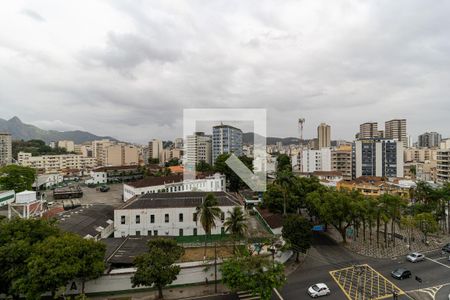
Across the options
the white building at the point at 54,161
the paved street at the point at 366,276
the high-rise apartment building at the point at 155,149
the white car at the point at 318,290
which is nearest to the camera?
the white car at the point at 318,290

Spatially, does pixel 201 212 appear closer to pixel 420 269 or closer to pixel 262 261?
pixel 262 261

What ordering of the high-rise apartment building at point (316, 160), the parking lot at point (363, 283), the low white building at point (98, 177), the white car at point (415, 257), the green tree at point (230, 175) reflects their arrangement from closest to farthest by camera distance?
the parking lot at point (363, 283)
the white car at point (415, 257)
the green tree at point (230, 175)
the low white building at point (98, 177)
the high-rise apartment building at point (316, 160)

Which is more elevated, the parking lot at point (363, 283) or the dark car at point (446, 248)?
the dark car at point (446, 248)

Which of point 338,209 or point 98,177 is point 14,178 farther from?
point 338,209

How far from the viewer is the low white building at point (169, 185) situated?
150ft

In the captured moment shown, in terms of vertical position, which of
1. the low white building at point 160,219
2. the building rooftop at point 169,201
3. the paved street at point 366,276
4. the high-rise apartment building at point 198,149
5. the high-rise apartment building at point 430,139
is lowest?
the paved street at point 366,276

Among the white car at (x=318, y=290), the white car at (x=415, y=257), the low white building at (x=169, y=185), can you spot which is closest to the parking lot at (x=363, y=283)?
the white car at (x=318, y=290)

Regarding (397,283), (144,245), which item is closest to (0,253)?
(144,245)

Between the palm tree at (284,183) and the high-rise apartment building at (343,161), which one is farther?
the high-rise apartment building at (343,161)

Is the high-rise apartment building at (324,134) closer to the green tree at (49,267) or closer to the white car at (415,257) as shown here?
the white car at (415,257)

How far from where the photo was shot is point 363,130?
377 ft

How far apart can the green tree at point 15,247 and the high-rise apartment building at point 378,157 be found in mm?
73786

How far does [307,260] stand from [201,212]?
12.2 metres

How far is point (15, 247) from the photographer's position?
1684 cm
